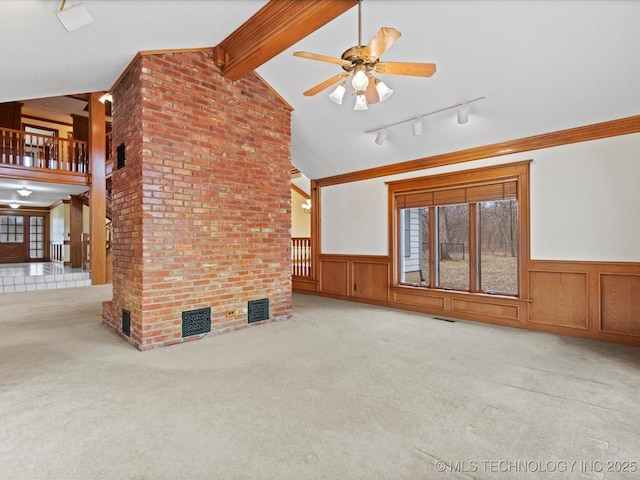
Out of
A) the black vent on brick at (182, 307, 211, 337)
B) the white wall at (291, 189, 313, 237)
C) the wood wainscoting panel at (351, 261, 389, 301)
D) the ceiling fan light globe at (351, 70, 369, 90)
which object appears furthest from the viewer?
the white wall at (291, 189, 313, 237)

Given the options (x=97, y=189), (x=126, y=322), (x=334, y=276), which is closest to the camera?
(x=126, y=322)

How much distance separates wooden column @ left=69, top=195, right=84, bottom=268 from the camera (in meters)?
11.4

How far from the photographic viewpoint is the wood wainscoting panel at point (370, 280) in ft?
19.6

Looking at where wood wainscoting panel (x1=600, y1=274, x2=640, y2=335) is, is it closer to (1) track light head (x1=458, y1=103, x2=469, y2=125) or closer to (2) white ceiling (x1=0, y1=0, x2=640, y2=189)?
(2) white ceiling (x1=0, y1=0, x2=640, y2=189)

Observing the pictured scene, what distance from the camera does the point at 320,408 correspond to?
7.72 feet

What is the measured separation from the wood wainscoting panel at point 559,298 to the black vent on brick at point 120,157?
5.30m

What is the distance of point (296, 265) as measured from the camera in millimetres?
7703

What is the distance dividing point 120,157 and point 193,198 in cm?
107

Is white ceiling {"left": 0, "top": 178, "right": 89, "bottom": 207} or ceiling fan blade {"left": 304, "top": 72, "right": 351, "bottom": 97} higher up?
white ceiling {"left": 0, "top": 178, "right": 89, "bottom": 207}

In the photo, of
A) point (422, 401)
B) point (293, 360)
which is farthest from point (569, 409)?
point (293, 360)

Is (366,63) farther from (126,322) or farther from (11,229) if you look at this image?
(11,229)

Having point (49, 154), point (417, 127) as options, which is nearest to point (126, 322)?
point (417, 127)

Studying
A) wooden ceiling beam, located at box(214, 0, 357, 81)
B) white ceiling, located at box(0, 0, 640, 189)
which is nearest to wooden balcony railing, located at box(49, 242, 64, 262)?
white ceiling, located at box(0, 0, 640, 189)

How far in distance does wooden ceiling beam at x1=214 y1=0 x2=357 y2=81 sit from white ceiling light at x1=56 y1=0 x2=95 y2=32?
1.49 metres
